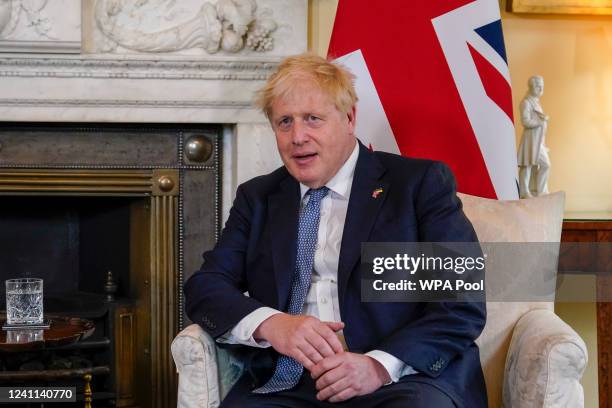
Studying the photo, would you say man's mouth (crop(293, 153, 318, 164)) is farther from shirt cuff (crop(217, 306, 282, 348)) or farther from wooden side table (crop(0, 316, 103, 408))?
wooden side table (crop(0, 316, 103, 408))

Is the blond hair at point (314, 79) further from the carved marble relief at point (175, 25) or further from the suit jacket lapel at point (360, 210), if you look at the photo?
the carved marble relief at point (175, 25)

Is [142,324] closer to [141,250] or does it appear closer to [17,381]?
[141,250]

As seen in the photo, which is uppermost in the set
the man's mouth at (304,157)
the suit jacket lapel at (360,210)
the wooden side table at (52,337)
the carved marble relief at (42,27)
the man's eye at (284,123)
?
the carved marble relief at (42,27)

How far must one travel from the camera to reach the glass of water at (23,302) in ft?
7.84

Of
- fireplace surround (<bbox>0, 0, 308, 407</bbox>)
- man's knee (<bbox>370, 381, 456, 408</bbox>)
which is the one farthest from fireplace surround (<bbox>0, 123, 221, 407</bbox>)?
man's knee (<bbox>370, 381, 456, 408</bbox>)

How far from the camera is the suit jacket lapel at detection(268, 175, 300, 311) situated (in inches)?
81.7

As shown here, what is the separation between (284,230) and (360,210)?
0.19 metres

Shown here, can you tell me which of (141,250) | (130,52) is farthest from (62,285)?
(130,52)

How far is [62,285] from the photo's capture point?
351 cm

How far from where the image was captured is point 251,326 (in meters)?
1.99

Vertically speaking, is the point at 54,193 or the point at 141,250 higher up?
the point at 54,193

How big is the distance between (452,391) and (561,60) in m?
1.74

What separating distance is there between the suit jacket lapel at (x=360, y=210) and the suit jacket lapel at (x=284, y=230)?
128 mm

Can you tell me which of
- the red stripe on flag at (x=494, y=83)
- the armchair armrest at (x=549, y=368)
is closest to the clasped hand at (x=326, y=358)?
the armchair armrest at (x=549, y=368)
